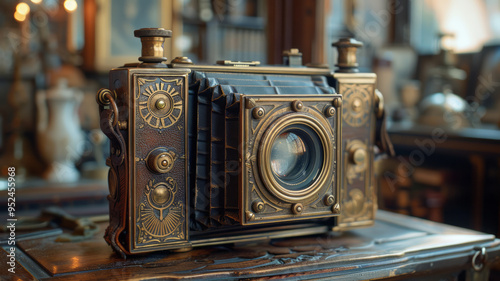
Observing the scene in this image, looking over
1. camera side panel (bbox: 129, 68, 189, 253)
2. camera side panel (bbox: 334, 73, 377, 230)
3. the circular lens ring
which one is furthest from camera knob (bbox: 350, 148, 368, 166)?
camera side panel (bbox: 129, 68, 189, 253)

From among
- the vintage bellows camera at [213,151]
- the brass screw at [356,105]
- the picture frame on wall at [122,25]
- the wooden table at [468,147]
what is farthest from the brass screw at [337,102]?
the picture frame on wall at [122,25]

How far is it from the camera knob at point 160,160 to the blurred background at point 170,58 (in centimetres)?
121

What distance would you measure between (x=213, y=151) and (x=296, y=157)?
0.16 metres

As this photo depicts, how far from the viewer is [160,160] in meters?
0.99

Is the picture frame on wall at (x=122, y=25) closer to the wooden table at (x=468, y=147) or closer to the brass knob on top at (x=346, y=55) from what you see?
the wooden table at (x=468, y=147)

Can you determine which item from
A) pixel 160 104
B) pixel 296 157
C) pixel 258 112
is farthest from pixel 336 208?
pixel 160 104

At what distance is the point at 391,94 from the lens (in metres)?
3.31

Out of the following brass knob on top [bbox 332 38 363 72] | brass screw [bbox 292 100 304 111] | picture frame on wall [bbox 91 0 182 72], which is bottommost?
brass screw [bbox 292 100 304 111]

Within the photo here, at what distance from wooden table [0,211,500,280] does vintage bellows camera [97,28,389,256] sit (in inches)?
1.4

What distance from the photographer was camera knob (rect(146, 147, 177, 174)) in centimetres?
99

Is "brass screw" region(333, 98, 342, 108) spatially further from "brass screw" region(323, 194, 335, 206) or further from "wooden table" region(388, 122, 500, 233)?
"wooden table" region(388, 122, 500, 233)

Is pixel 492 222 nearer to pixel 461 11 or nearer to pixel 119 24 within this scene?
pixel 461 11

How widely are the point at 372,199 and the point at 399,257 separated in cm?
19

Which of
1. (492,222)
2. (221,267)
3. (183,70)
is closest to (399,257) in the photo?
(221,267)
